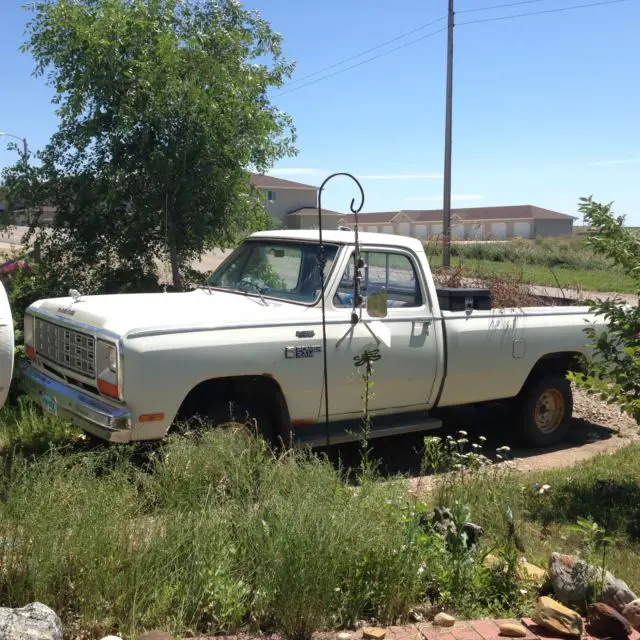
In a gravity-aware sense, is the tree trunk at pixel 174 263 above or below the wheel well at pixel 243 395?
above

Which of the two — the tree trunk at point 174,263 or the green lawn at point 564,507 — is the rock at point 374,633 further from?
the tree trunk at point 174,263

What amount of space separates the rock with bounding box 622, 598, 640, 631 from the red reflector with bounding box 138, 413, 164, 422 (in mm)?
2959

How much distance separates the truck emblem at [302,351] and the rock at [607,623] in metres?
2.75

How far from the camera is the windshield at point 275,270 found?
655cm

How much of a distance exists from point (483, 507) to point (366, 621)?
1.55 meters

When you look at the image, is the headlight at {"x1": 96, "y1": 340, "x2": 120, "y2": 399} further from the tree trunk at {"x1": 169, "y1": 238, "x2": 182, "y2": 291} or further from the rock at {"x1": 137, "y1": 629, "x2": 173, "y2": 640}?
the tree trunk at {"x1": 169, "y1": 238, "x2": 182, "y2": 291}

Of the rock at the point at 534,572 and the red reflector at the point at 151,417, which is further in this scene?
the red reflector at the point at 151,417

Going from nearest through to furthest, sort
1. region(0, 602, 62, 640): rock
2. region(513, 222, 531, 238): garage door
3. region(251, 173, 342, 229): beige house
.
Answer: region(0, 602, 62, 640): rock < region(251, 173, 342, 229): beige house < region(513, 222, 531, 238): garage door

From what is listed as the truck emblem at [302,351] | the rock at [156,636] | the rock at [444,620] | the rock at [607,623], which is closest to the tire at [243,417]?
the truck emblem at [302,351]

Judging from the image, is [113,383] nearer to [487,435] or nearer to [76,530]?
[76,530]

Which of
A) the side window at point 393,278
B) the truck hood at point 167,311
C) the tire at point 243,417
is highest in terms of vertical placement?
the side window at point 393,278

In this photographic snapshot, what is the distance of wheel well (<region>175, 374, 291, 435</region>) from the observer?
5705mm

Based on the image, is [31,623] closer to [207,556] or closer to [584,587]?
[207,556]

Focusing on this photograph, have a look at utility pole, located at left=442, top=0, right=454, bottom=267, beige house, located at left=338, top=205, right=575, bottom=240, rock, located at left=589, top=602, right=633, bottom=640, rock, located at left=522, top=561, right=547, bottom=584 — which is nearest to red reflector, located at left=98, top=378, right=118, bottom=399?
rock, located at left=522, top=561, right=547, bottom=584
